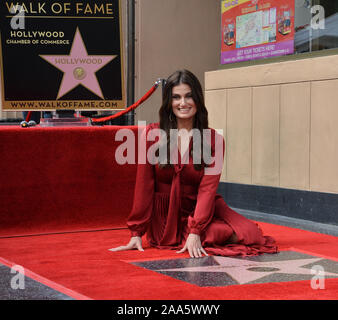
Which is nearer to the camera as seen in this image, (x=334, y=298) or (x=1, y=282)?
(x=334, y=298)

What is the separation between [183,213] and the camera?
447 cm

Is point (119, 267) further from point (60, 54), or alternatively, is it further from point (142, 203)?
point (60, 54)

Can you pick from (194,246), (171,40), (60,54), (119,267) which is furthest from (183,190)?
(171,40)

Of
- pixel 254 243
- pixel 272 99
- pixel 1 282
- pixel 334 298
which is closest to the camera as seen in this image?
pixel 334 298

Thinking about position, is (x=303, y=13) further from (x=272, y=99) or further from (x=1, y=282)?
(x=1, y=282)

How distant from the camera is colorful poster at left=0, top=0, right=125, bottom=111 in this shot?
17.5ft

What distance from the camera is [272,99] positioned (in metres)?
6.18

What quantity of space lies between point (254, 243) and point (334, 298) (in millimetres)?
Answer: 1347

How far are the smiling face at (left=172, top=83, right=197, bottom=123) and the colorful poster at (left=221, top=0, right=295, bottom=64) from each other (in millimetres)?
1952

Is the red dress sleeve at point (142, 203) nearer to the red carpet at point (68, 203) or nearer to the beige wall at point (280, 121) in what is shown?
the red carpet at point (68, 203)

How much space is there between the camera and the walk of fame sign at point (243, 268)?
3.44 meters

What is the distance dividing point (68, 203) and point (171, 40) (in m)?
3.87

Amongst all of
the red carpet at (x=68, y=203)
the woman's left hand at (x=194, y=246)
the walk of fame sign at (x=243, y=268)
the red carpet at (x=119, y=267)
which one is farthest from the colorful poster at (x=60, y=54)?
the walk of fame sign at (x=243, y=268)
